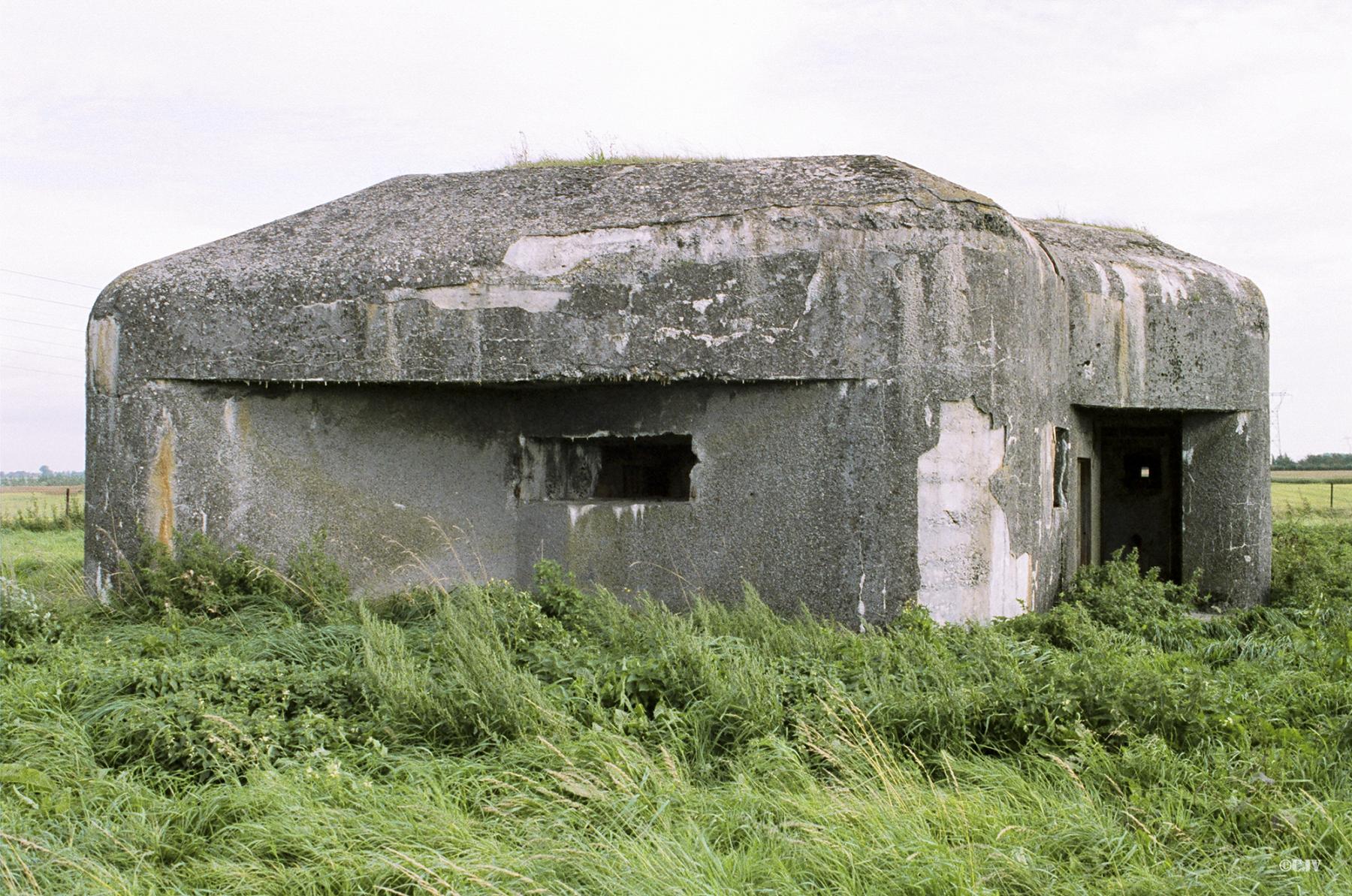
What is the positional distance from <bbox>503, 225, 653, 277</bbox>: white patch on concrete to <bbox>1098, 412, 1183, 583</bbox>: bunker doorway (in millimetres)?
4257

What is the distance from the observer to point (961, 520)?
5.34 metres

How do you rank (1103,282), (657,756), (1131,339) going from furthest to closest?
(1131,339) < (1103,282) < (657,756)

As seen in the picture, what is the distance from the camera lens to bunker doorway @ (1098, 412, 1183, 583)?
7.96 m

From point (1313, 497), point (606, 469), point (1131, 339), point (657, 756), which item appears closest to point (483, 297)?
point (606, 469)

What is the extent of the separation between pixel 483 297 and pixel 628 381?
887mm

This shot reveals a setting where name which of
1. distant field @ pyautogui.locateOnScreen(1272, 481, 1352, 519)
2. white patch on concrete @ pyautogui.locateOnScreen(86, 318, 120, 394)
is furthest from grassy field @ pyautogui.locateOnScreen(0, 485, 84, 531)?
distant field @ pyautogui.locateOnScreen(1272, 481, 1352, 519)

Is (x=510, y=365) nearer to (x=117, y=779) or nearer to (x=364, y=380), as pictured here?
(x=364, y=380)

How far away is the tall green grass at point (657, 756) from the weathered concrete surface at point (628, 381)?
0.57 metres

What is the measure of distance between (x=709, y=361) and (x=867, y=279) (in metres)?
0.90

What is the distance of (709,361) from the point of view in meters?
5.42

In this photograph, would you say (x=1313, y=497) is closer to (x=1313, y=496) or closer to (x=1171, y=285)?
(x=1313, y=496)

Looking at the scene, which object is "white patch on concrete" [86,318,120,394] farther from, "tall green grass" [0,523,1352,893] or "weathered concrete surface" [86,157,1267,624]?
"tall green grass" [0,523,1352,893]

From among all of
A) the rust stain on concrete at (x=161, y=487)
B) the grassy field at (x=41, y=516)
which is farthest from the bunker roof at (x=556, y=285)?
the grassy field at (x=41, y=516)

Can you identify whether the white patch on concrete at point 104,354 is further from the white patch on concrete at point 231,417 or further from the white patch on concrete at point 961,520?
the white patch on concrete at point 961,520
